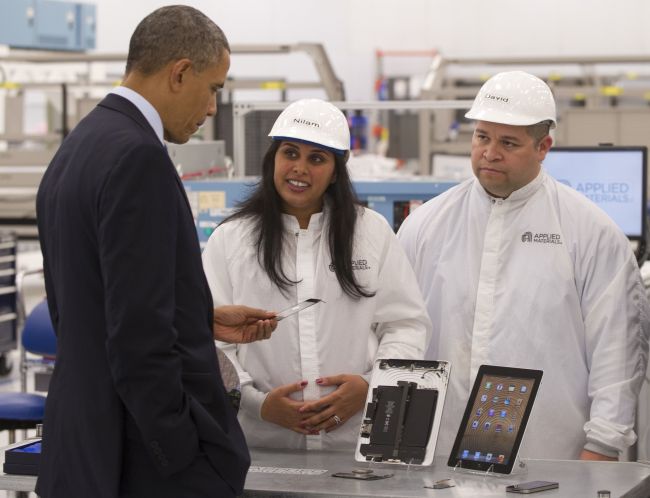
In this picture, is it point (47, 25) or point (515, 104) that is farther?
point (47, 25)

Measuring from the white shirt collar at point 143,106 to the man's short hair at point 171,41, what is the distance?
1.6 inches

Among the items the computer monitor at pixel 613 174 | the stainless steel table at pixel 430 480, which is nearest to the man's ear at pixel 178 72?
the stainless steel table at pixel 430 480

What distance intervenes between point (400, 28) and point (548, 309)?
11.1m

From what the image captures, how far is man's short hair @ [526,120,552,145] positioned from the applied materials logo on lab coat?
0.75 ft

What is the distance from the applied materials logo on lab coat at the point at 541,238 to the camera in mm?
2654

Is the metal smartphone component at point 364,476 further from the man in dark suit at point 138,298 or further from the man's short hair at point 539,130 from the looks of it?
the man's short hair at point 539,130

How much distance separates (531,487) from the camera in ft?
6.49

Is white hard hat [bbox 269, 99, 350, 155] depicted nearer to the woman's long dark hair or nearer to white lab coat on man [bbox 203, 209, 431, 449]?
the woman's long dark hair

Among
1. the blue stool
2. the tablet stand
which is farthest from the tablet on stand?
the blue stool

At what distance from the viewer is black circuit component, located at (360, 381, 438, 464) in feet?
7.11

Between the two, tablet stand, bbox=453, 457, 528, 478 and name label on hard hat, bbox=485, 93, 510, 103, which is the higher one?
name label on hard hat, bbox=485, 93, 510, 103

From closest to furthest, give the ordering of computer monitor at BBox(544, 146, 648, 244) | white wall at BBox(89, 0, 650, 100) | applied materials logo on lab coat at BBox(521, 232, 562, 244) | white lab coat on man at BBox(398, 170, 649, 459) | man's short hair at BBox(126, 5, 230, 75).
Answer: man's short hair at BBox(126, 5, 230, 75)
white lab coat on man at BBox(398, 170, 649, 459)
applied materials logo on lab coat at BBox(521, 232, 562, 244)
computer monitor at BBox(544, 146, 648, 244)
white wall at BBox(89, 0, 650, 100)

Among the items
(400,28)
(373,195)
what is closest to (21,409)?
(373,195)

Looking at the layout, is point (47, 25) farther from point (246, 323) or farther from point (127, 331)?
point (127, 331)
